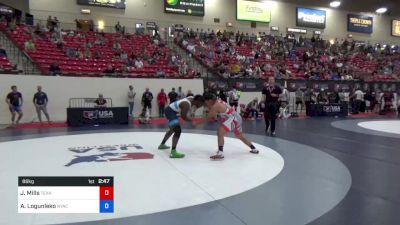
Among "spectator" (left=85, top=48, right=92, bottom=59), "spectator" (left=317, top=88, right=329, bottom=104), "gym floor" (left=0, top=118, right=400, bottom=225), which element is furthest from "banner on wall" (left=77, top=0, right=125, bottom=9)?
"gym floor" (left=0, top=118, right=400, bottom=225)

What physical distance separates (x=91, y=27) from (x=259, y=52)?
38.6 feet

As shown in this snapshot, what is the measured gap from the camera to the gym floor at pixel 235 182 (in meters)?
3.49

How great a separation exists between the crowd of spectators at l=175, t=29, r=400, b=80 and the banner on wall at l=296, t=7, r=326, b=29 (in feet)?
4.51

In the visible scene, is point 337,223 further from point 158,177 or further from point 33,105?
point 33,105

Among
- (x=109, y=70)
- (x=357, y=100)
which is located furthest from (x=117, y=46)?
(x=357, y=100)

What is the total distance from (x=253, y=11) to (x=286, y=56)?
5.35m

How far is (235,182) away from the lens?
188 inches

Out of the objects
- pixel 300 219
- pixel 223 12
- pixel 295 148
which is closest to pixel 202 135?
pixel 295 148

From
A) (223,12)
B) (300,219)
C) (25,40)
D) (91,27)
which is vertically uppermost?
(223,12)

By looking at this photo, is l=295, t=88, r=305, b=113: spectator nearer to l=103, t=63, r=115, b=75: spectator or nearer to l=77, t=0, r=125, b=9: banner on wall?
l=103, t=63, r=115, b=75: spectator

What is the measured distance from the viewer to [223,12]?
2800cm

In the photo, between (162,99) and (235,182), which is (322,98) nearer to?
(162,99)

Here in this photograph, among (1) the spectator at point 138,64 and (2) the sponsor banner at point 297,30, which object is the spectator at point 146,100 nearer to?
(1) the spectator at point 138,64
